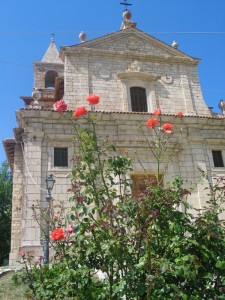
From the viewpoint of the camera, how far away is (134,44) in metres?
16.5

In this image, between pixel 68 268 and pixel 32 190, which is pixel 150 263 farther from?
pixel 32 190

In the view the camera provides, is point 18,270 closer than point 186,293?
No

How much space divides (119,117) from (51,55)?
14975 millimetres

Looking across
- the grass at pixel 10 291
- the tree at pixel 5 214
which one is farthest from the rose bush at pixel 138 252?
the tree at pixel 5 214

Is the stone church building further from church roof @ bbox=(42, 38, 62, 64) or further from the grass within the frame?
church roof @ bbox=(42, 38, 62, 64)

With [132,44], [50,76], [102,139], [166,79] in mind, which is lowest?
[102,139]

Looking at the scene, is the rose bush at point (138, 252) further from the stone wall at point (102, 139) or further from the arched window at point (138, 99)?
the arched window at point (138, 99)

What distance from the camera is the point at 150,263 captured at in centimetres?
325

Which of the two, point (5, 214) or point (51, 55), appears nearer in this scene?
point (51, 55)

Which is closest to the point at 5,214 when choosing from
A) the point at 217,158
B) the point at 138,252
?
the point at 217,158

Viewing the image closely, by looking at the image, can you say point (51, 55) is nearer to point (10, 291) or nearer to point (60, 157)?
point (60, 157)

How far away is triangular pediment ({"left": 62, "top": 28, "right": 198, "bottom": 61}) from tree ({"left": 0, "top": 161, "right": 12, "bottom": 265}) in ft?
57.2

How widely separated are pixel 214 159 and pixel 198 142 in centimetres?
105

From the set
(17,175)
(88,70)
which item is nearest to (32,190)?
(17,175)
